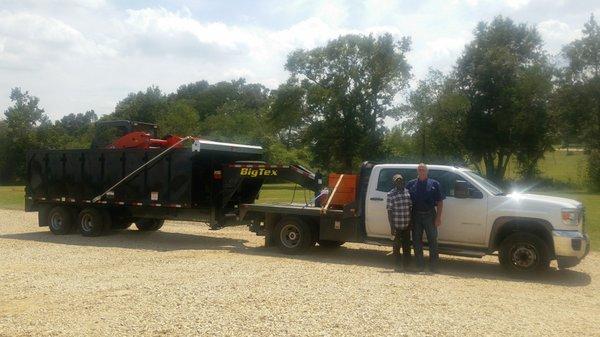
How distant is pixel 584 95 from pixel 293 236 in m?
39.8

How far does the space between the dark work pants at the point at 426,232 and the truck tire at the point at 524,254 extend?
3.73 feet

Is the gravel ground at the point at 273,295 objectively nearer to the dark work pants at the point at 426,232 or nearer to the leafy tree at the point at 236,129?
the dark work pants at the point at 426,232

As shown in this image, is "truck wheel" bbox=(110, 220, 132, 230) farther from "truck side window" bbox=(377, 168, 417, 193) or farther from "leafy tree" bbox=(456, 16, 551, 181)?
"leafy tree" bbox=(456, 16, 551, 181)

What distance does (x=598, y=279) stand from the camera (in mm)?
10117

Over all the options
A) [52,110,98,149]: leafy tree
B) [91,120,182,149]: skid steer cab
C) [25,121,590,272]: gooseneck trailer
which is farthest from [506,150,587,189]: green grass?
[52,110,98,149]: leafy tree

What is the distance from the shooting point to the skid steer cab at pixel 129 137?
15422mm

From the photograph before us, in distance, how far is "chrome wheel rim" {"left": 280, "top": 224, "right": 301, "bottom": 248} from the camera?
1246 cm

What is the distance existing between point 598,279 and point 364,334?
18.9 ft

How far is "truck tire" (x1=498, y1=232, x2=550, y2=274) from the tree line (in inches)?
1398

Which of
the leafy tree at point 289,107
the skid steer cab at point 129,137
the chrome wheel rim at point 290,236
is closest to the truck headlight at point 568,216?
the chrome wheel rim at point 290,236

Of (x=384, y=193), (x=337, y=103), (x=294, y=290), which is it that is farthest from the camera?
(x=337, y=103)

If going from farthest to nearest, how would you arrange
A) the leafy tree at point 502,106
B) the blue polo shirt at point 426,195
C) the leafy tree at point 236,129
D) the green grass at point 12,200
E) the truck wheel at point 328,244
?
the leafy tree at point 236,129
the leafy tree at point 502,106
the green grass at point 12,200
the truck wheel at point 328,244
the blue polo shirt at point 426,195

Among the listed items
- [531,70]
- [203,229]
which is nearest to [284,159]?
[531,70]

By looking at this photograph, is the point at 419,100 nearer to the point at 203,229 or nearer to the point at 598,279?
the point at 203,229
